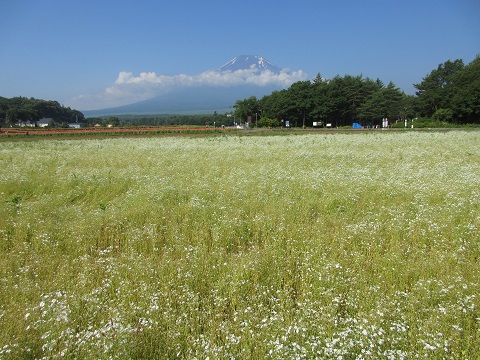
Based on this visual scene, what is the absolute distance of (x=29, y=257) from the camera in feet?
16.6

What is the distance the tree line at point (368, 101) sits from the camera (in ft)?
253

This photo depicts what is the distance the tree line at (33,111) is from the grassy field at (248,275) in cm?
13982

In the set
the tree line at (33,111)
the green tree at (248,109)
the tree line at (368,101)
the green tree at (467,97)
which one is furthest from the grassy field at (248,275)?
the tree line at (33,111)

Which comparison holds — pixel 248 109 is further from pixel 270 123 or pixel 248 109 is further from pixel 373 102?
pixel 373 102

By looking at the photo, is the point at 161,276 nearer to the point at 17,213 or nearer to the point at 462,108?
the point at 17,213

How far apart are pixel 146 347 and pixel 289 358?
4.68 ft

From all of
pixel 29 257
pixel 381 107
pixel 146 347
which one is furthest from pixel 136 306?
pixel 381 107

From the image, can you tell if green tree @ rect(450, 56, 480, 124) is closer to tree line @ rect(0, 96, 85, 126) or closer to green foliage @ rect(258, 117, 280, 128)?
green foliage @ rect(258, 117, 280, 128)

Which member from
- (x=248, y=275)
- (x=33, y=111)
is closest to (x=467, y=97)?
(x=248, y=275)

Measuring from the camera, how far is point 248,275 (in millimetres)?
4172

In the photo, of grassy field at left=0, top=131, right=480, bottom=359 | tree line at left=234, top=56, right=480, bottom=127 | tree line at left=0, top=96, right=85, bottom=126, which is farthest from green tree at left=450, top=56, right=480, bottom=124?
tree line at left=0, top=96, right=85, bottom=126

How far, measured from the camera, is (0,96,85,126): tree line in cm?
12783

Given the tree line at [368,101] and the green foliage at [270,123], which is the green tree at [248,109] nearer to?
the tree line at [368,101]

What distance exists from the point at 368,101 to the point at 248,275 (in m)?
99.1
